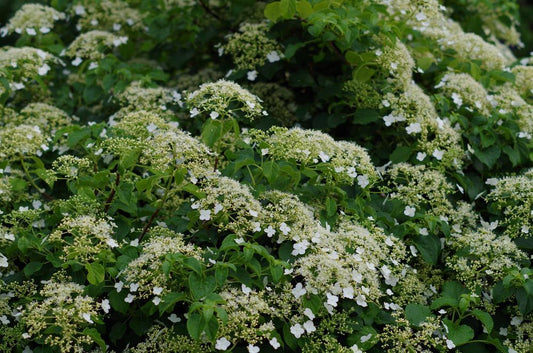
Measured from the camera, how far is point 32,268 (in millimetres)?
3170

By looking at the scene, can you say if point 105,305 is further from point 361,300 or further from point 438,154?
point 438,154

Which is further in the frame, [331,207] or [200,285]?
[331,207]

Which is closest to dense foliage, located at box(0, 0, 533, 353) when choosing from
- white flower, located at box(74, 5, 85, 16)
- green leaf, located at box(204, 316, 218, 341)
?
green leaf, located at box(204, 316, 218, 341)

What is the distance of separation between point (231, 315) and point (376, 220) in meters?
1.08

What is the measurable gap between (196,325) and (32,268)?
1.00 metres

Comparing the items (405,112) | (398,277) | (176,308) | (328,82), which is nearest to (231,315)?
(176,308)

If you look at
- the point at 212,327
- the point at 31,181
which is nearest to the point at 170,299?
the point at 212,327

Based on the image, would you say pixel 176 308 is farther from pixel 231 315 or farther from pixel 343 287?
pixel 343 287

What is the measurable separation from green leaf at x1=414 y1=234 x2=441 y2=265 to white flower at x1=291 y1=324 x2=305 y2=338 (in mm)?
870

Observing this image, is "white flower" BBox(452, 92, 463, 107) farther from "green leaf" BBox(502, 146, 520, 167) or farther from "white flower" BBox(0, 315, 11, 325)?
"white flower" BBox(0, 315, 11, 325)

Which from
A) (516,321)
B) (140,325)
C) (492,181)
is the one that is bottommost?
(516,321)

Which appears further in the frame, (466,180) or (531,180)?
(466,180)

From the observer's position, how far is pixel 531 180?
142 inches

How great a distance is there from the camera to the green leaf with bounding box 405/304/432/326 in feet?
10.2
